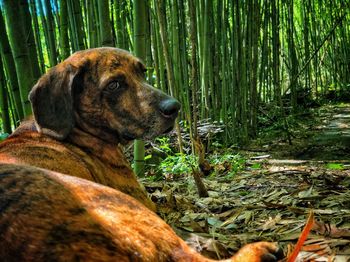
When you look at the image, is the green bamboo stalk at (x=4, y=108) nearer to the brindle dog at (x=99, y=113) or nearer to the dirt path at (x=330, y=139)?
the brindle dog at (x=99, y=113)

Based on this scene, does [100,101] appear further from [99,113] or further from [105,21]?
[105,21]

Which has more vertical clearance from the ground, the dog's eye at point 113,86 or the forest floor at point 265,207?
the dog's eye at point 113,86

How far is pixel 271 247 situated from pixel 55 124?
1185 millimetres

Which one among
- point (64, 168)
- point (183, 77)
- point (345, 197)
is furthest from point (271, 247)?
point (183, 77)

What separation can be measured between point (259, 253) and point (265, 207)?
43.7 inches

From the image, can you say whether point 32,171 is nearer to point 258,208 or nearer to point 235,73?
point 258,208

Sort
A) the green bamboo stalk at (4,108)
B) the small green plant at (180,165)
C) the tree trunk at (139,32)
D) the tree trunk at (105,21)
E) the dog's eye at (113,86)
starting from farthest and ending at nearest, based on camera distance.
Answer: the green bamboo stalk at (4,108) → the small green plant at (180,165) → the tree trunk at (139,32) → the tree trunk at (105,21) → the dog's eye at (113,86)

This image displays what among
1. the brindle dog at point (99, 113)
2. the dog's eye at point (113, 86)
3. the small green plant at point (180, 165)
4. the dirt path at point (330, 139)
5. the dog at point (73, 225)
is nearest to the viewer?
the dog at point (73, 225)

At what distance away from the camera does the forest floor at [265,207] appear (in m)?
1.77

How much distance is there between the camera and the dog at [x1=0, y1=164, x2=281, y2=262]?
2.92 feet

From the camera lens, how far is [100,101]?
7.23 feet

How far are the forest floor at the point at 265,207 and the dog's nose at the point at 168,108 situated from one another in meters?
0.56

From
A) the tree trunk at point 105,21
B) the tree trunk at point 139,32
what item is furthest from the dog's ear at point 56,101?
the tree trunk at point 139,32

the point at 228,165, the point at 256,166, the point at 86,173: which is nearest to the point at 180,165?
the point at 228,165
